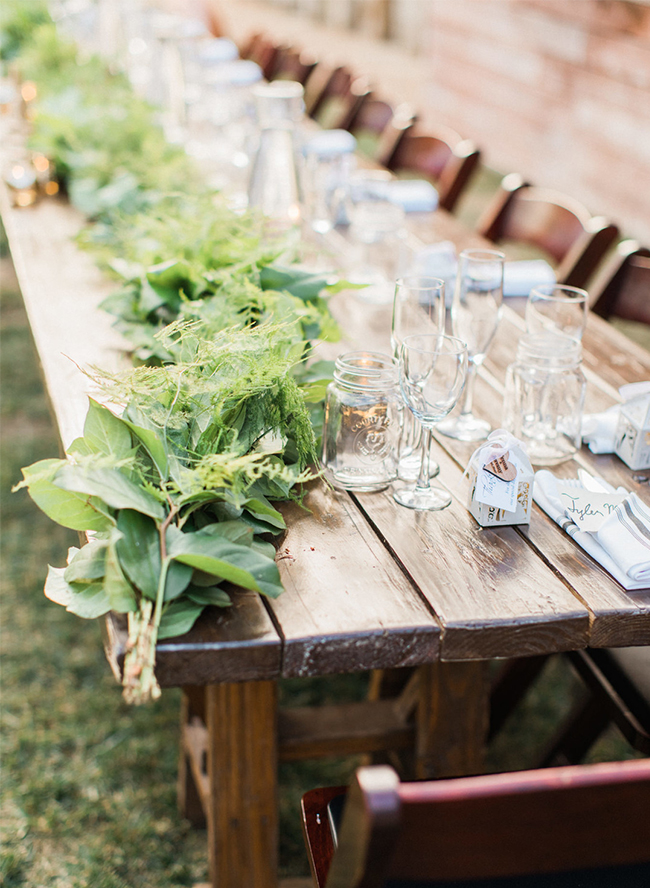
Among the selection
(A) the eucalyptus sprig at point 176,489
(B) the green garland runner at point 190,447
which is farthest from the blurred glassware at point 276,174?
(A) the eucalyptus sprig at point 176,489

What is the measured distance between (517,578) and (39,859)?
1.11m

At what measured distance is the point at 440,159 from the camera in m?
3.13

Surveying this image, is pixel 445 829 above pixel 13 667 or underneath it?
above

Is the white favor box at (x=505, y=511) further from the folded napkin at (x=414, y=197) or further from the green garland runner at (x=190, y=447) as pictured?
the folded napkin at (x=414, y=197)

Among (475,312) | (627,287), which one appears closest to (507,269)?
(627,287)

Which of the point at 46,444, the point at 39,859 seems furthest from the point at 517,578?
the point at 46,444

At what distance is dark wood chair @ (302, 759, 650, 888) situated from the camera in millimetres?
558

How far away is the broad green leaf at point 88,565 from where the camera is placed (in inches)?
35.5

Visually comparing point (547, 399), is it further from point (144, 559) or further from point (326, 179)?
point (326, 179)

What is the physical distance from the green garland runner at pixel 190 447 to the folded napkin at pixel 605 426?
1.26 feet

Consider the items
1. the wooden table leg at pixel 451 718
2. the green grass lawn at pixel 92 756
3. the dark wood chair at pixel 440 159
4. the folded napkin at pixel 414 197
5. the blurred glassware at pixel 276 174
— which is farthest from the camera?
the dark wood chair at pixel 440 159

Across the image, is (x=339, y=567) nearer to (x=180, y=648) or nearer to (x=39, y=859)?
(x=180, y=648)

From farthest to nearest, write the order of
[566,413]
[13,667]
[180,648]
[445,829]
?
[13,667] → [566,413] → [180,648] → [445,829]

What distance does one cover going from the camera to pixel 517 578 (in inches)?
39.1
